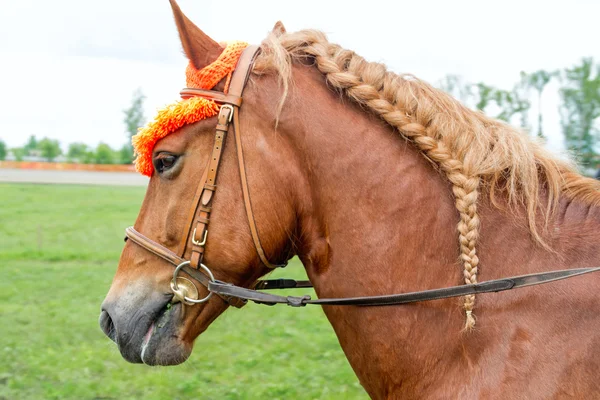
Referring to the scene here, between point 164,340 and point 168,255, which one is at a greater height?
point 168,255

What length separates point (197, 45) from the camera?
2.38 m

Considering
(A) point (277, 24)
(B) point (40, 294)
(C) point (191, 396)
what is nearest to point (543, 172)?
(A) point (277, 24)

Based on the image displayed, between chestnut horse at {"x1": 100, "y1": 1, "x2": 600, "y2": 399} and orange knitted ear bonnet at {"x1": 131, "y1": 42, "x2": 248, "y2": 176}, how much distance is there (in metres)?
0.04

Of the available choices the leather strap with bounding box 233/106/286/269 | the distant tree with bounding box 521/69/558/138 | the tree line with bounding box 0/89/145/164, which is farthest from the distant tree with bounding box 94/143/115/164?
the leather strap with bounding box 233/106/286/269

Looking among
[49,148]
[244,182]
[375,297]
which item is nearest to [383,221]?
[375,297]

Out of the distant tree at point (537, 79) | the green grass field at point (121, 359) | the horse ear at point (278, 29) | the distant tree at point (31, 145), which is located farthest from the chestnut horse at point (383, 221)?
the distant tree at point (31, 145)

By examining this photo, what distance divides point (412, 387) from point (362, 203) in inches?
28.3

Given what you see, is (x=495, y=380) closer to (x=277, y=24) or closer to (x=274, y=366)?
(x=277, y=24)

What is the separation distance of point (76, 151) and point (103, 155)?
5.89m

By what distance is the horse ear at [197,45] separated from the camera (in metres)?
2.34

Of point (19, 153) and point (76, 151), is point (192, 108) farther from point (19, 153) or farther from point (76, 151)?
point (19, 153)

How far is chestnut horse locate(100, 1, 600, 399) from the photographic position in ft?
6.78

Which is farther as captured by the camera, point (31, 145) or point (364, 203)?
point (31, 145)

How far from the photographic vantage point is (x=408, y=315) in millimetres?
2166
